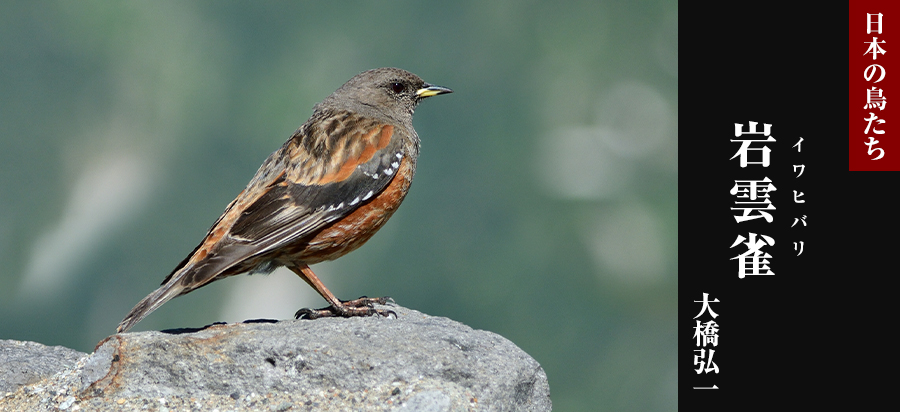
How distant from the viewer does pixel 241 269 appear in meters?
7.98

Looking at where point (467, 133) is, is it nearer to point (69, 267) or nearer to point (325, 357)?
point (69, 267)

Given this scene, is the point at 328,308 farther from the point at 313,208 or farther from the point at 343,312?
the point at 313,208

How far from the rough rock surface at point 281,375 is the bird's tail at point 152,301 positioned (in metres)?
0.18

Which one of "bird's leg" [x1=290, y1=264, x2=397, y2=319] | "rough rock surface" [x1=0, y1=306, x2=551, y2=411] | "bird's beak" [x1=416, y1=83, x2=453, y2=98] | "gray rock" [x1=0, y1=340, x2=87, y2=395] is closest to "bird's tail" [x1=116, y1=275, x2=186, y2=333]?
"rough rock surface" [x1=0, y1=306, x2=551, y2=411]

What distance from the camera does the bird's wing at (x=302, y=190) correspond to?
7.69 metres

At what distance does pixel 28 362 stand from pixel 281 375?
2.61 metres

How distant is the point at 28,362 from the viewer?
308 inches

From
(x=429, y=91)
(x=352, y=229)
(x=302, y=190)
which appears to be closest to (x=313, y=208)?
(x=302, y=190)

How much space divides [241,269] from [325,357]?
1.49 metres

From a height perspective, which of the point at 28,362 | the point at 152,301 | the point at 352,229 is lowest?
the point at 28,362

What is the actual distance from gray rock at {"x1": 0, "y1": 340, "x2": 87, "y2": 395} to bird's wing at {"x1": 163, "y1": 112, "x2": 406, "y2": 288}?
4.54 ft

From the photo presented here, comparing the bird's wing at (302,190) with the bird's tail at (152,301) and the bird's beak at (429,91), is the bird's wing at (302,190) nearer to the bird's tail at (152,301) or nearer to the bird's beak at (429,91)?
the bird's tail at (152,301)

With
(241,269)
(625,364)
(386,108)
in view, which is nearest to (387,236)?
(625,364)

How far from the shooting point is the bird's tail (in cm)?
719
